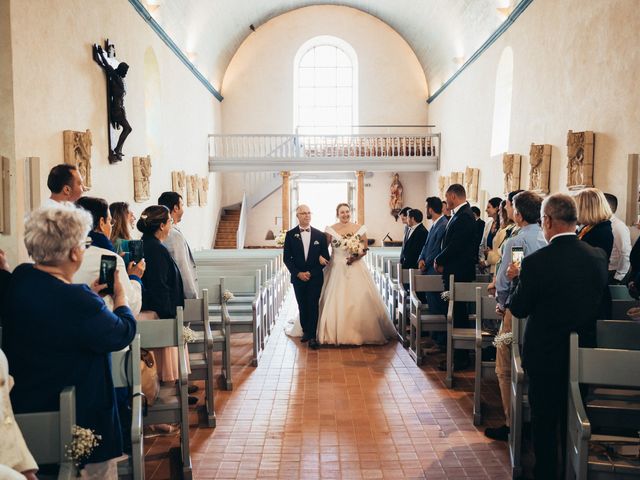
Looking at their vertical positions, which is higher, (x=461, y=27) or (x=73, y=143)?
(x=461, y=27)

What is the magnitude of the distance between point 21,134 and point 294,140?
43.0 ft

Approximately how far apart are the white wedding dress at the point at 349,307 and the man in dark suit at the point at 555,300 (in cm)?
416

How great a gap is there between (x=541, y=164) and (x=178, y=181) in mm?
8300

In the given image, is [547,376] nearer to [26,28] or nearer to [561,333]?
[561,333]

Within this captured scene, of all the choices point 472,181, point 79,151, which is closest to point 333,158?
point 472,181

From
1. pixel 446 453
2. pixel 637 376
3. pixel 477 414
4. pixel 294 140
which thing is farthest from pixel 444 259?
pixel 294 140

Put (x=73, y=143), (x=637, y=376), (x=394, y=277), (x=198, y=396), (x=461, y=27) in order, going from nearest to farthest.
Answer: (x=637, y=376), (x=198, y=396), (x=73, y=143), (x=394, y=277), (x=461, y=27)

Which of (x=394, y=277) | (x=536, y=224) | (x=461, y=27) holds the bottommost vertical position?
(x=394, y=277)

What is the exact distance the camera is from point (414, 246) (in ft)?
24.8

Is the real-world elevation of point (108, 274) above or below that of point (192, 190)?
below

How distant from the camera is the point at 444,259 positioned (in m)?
6.00

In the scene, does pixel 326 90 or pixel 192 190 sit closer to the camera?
pixel 192 190

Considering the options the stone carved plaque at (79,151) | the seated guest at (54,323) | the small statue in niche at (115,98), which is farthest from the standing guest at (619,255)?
the small statue in niche at (115,98)

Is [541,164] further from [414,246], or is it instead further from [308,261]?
[308,261]
